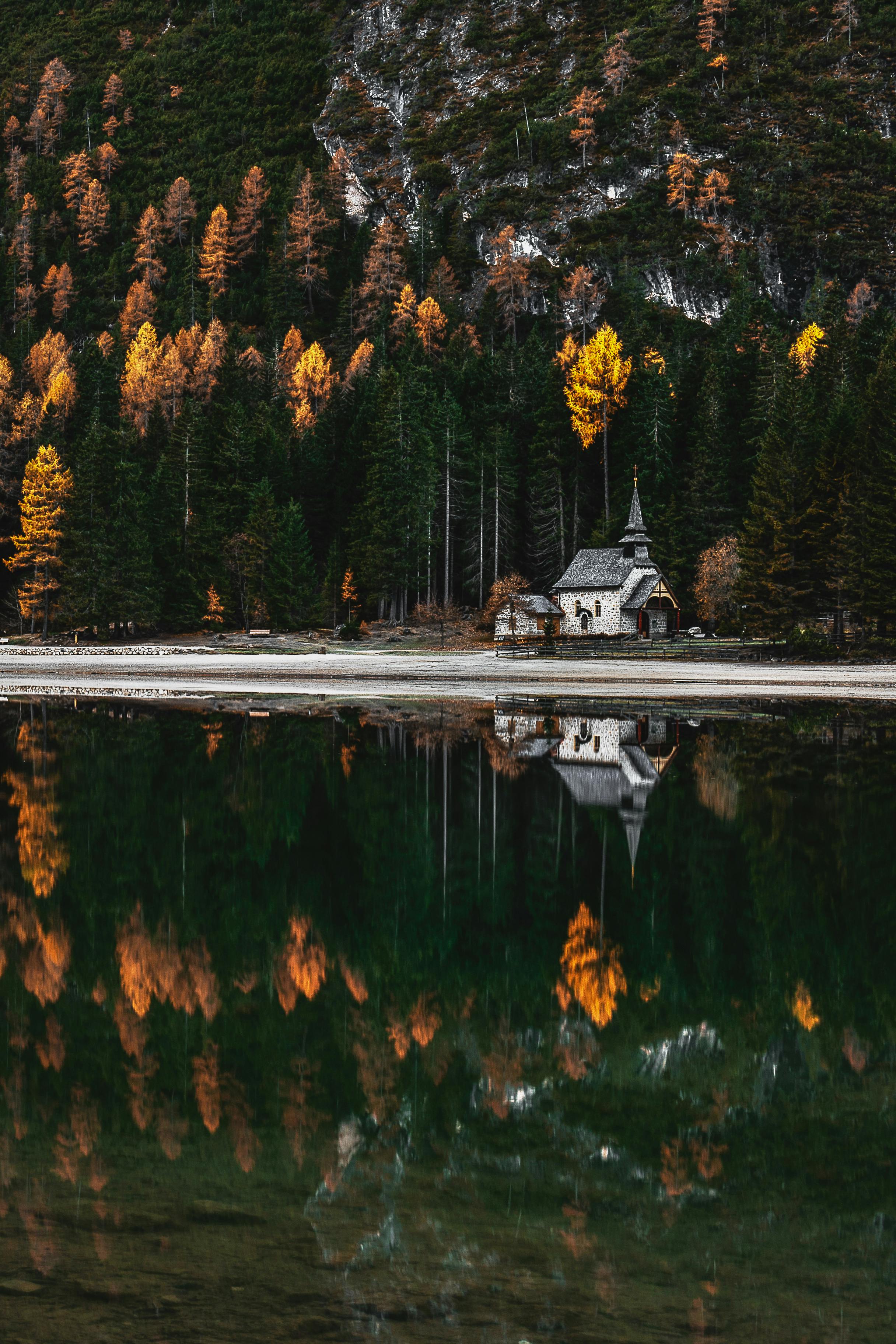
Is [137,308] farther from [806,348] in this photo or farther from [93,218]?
[806,348]

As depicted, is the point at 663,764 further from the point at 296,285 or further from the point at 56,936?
the point at 296,285

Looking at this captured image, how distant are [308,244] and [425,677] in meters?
122

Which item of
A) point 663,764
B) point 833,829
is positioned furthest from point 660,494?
point 833,829

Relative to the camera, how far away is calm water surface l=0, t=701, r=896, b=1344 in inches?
178

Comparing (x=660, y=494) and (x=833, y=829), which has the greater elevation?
(x=660, y=494)

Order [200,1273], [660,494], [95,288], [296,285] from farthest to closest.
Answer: [95,288]
[296,285]
[660,494]
[200,1273]

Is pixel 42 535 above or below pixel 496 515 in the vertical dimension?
below

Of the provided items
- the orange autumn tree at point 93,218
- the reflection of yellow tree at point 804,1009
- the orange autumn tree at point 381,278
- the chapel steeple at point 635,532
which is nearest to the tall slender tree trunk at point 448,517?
the chapel steeple at point 635,532

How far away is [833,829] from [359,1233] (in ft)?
33.4

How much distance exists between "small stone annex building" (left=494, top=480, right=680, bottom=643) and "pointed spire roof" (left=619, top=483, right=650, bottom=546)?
5 centimetres

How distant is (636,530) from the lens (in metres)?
84.6

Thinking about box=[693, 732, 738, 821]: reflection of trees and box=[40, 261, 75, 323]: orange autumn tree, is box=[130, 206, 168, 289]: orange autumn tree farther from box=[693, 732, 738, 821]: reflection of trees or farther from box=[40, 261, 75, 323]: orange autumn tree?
box=[693, 732, 738, 821]: reflection of trees

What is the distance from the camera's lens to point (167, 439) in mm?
105188

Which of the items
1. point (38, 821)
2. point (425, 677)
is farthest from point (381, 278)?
point (38, 821)
